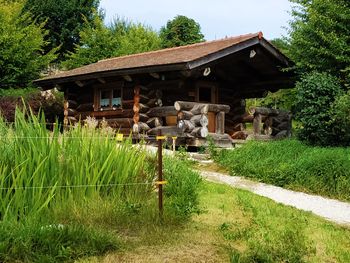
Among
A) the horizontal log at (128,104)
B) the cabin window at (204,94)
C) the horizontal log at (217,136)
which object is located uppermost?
the cabin window at (204,94)

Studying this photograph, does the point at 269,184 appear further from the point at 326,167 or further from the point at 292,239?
the point at 292,239

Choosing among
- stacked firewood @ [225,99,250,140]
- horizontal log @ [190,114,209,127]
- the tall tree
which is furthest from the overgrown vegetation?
A: the tall tree

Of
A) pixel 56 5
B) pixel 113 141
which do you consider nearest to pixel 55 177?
pixel 113 141

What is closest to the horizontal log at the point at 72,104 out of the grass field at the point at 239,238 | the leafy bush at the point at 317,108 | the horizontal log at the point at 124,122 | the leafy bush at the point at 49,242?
the horizontal log at the point at 124,122

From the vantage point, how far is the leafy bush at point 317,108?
36.9 ft

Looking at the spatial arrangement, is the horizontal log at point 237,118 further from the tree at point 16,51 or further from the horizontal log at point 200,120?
the tree at point 16,51

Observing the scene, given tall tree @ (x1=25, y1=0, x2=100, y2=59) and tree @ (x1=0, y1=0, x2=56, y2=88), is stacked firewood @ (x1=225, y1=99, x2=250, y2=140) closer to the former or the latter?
tree @ (x1=0, y1=0, x2=56, y2=88)

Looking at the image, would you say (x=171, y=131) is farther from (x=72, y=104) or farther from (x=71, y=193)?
(x=71, y=193)

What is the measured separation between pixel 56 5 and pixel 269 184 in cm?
2988

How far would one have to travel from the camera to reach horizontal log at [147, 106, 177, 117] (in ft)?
44.8

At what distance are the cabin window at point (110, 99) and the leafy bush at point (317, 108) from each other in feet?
21.7

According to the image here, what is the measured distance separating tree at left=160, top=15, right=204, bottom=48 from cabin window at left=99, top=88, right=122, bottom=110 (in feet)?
51.9

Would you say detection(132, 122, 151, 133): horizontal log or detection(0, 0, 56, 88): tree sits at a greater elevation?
detection(0, 0, 56, 88): tree

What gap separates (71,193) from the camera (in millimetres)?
5398
